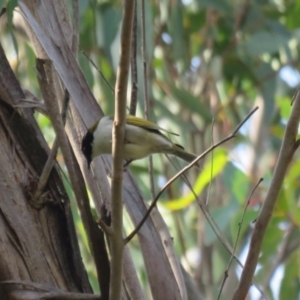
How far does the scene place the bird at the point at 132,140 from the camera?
1.36 meters

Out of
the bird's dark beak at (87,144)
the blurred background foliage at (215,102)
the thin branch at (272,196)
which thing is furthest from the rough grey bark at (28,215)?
the blurred background foliage at (215,102)

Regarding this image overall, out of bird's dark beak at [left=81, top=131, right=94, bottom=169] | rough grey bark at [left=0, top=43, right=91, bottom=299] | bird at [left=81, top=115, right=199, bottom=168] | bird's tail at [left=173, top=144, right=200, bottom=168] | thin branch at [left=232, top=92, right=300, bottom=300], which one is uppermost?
bird's tail at [left=173, top=144, right=200, bottom=168]

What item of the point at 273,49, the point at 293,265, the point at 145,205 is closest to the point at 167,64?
the point at 273,49

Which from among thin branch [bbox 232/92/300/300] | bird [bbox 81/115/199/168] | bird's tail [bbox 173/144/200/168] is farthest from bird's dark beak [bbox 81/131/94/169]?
thin branch [bbox 232/92/300/300]

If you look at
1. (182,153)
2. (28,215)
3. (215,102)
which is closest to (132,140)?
(182,153)

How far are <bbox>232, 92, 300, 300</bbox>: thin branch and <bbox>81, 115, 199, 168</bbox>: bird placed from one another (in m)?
0.46

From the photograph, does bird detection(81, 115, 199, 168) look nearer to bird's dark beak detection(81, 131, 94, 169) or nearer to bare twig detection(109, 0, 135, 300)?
bird's dark beak detection(81, 131, 94, 169)

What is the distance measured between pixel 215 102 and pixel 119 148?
2838mm

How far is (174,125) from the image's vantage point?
307cm

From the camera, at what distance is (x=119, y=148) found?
0.89 metres

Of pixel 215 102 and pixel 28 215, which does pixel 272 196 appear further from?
pixel 215 102

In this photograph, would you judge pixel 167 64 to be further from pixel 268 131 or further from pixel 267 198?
pixel 267 198

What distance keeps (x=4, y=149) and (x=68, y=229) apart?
18cm

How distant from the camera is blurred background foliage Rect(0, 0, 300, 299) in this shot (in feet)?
8.56
